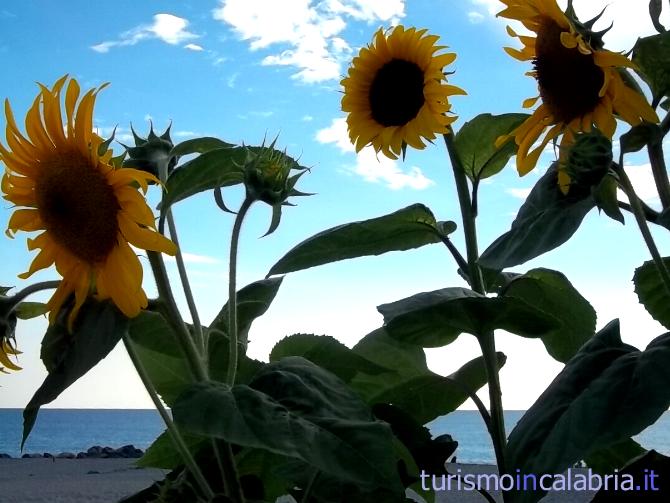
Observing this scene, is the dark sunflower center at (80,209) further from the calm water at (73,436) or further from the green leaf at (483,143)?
the calm water at (73,436)

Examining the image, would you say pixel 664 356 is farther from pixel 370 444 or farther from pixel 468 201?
pixel 468 201

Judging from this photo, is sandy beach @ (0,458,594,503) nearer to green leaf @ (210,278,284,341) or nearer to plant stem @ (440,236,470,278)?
plant stem @ (440,236,470,278)

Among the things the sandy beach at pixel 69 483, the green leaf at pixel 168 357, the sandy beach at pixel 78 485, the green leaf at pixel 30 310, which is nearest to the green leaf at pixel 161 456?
the green leaf at pixel 168 357

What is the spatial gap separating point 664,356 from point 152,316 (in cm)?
37

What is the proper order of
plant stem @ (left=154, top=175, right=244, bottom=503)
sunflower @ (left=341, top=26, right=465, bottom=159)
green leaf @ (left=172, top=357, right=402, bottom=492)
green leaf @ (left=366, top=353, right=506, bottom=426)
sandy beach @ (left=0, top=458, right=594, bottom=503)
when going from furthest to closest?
1. sandy beach @ (left=0, top=458, right=594, bottom=503)
2. sunflower @ (left=341, top=26, right=465, bottom=159)
3. green leaf @ (left=366, top=353, right=506, bottom=426)
4. plant stem @ (left=154, top=175, right=244, bottom=503)
5. green leaf @ (left=172, top=357, right=402, bottom=492)

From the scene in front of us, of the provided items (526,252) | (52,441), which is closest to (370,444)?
(526,252)

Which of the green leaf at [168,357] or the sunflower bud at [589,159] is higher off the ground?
the sunflower bud at [589,159]

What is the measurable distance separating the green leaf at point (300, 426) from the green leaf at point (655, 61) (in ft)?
1.15

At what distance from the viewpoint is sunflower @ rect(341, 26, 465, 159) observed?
1.06 meters

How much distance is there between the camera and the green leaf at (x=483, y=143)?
83 centimetres

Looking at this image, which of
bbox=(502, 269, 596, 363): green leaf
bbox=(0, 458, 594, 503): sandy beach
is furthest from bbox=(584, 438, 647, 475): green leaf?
bbox=(0, 458, 594, 503): sandy beach

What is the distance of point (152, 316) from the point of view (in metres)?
0.62

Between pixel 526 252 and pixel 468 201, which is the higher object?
pixel 468 201

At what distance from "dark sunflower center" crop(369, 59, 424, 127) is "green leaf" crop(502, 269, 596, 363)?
0.34m
